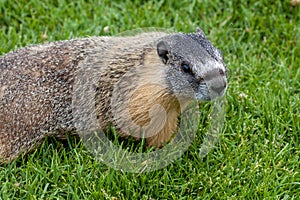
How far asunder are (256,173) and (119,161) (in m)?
1.07

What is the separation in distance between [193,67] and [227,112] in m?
1.10

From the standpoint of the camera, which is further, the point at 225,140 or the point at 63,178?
the point at 225,140

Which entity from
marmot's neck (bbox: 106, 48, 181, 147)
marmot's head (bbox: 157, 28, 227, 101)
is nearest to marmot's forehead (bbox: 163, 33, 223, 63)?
marmot's head (bbox: 157, 28, 227, 101)

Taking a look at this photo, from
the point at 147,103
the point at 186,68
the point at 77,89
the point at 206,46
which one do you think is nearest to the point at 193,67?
the point at 186,68

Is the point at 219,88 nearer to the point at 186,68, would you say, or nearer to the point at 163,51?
the point at 186,68

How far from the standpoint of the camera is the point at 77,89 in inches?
193

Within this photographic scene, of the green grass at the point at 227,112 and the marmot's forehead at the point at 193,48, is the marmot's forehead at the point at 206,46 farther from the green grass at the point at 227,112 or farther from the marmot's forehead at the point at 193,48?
the green grass at the point at 227,112

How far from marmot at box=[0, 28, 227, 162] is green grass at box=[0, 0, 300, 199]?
19 cm

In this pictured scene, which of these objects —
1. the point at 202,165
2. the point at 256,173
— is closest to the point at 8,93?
the point at 202,165

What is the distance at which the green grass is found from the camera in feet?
14.8

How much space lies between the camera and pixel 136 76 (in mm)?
4711

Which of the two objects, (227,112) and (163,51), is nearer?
(163,51)

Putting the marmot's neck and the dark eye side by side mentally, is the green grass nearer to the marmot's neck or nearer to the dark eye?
the marmot's neck

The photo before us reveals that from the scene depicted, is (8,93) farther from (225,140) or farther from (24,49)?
(225,140)
